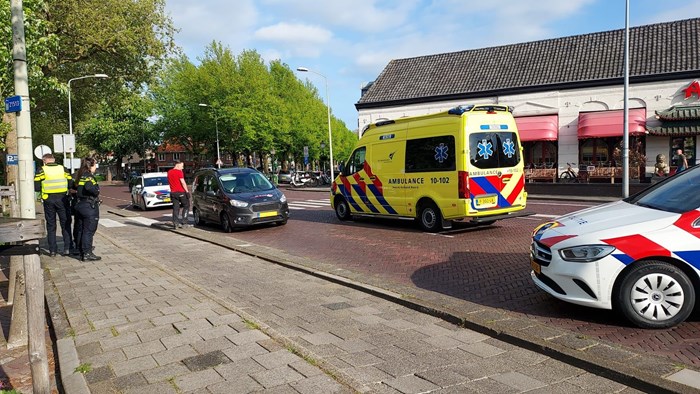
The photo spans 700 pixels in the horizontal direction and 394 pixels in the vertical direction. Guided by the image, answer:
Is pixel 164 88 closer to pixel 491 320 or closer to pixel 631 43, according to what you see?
pixel 631 43

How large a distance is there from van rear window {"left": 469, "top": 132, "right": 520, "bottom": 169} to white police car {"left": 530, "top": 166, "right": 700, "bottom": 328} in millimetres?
5584

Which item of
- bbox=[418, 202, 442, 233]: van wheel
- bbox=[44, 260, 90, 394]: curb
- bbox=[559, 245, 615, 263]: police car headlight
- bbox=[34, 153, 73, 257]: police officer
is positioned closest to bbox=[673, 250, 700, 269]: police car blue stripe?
bbox=[559, 245, 615, 263]: police car headlight

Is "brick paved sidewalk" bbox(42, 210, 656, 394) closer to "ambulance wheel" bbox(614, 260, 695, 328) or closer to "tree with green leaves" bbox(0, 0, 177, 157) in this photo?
"ambulance wheel" bbox(614, 260, 695, 328)

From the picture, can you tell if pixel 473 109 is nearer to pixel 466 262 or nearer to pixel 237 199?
pixel 466 262

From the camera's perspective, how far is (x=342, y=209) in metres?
14.2

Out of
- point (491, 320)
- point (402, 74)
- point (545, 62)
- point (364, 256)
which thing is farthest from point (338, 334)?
point (402, 74)

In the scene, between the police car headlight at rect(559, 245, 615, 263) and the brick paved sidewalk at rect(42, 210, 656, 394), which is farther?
the police car headlight at rect(559, 245, 615, 263)

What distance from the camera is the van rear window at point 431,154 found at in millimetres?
10492

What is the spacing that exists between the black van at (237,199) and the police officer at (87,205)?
4052mm

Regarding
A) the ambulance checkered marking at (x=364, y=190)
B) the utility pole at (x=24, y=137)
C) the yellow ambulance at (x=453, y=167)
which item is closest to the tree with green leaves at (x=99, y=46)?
the utility pole at (x=24, y=137)

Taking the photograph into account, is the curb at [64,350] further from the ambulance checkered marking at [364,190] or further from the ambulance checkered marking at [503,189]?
the ambulance checkered marking at [364,190]

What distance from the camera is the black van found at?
41.1 feet

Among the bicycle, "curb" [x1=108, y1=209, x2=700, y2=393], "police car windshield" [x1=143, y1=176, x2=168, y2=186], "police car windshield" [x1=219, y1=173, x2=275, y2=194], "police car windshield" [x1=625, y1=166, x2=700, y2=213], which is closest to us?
"curb" [x1=108, y1=209, x2=700, y2=393]

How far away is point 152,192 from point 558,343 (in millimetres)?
19058
